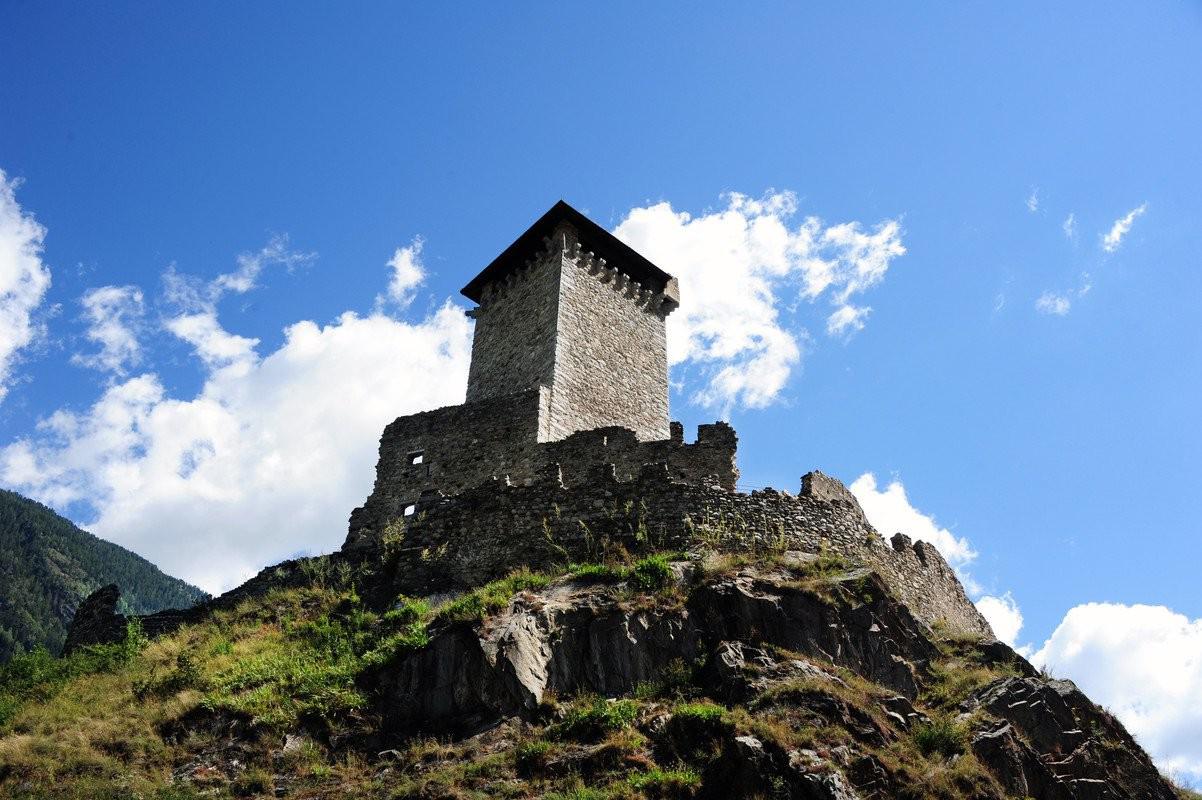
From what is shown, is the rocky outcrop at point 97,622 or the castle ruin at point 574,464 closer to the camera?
the castle ruin at point 574,464

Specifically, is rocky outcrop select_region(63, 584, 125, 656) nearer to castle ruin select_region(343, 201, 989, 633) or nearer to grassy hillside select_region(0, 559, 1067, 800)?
grassy hillside select_region(0, 559, 1067, 800)

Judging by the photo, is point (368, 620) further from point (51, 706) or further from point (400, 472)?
point (400, 472)

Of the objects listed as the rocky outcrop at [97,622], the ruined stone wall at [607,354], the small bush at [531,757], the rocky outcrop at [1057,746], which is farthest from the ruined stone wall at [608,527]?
the rocky outcrop at [97,622]

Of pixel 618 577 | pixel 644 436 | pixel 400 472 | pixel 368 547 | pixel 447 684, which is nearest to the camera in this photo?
pixel 447 684

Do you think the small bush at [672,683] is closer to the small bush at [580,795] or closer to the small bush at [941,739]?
the small bush at [580,795]

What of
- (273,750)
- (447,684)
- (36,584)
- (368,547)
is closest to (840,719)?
(447,684)

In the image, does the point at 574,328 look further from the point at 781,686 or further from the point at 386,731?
the point at 781,686

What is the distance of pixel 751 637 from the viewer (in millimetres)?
14023

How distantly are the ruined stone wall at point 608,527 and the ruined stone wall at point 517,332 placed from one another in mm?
7221

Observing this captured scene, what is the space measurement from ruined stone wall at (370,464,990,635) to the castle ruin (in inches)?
1.2

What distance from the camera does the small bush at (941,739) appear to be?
476 inches

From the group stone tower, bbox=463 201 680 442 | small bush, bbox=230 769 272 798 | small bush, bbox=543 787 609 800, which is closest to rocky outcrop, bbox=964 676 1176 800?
small bush, bbox=543 787 609 800

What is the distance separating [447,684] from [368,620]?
11.8ft

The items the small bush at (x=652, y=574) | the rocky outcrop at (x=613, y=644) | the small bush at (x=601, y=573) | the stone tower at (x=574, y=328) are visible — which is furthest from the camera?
the stone tower at (x=574, y=328)
